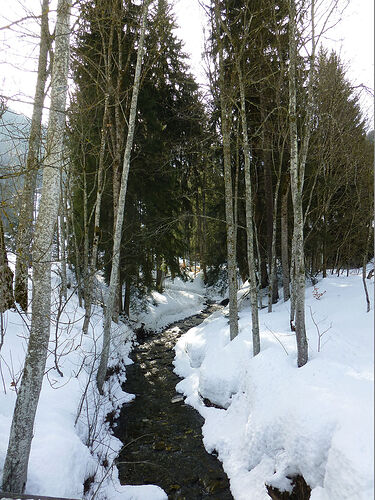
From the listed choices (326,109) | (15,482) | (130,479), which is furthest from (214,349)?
(326,109)

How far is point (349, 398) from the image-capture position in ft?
12.0

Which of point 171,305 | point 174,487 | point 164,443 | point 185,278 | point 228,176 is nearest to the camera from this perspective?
point 174,487

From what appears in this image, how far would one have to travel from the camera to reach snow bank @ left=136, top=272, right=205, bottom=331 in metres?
14.5

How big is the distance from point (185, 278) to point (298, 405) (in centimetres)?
1026

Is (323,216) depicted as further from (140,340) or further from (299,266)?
(140,340)

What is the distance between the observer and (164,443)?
6.09 m

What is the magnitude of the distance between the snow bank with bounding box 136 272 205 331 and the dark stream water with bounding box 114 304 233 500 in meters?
4.60

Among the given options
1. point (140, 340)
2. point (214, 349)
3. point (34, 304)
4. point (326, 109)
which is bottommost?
point (140, 340)

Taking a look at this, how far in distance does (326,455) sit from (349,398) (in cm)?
70

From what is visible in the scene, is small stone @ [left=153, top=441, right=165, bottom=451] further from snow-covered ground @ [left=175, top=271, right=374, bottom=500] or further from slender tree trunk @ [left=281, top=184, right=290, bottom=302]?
slender tree trunk @ [left=281, top=184, right=290, bottom=302]

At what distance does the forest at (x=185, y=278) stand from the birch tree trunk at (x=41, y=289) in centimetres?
2

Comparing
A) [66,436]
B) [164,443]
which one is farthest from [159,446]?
[66,436]

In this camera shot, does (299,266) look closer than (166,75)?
Yes

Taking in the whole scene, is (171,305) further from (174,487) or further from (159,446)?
(174,487)
